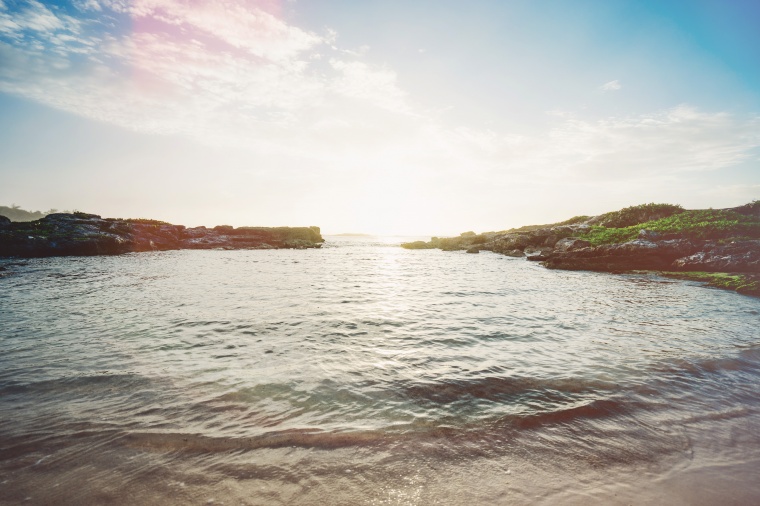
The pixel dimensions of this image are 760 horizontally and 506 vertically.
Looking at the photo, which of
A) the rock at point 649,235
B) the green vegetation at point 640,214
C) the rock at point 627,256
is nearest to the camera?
the rock at point 627,256

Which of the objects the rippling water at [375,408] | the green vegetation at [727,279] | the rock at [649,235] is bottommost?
the rippling water at [375,408]

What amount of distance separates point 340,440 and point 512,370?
4833 mm

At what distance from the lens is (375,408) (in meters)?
5.90

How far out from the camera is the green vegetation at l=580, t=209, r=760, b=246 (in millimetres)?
28797

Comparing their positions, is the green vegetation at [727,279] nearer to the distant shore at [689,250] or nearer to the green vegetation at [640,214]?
the distant shore at [689,250]

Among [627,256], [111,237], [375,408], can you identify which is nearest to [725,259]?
[627,256]

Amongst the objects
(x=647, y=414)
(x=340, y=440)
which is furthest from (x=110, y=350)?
(x=647, y=414)

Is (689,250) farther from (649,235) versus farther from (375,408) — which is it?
(375,408)

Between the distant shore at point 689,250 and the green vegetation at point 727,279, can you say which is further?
the distant shore at point 689,250

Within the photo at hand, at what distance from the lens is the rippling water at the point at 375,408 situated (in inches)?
152

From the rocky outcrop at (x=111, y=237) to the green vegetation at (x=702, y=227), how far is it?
7083 cm

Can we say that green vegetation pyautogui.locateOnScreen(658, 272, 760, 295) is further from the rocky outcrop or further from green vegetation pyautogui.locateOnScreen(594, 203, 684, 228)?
the rocky outcrop

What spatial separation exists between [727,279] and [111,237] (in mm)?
73709

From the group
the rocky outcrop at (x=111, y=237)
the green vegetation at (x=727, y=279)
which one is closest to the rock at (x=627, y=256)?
the green vegetation at (x=727, y=279)
